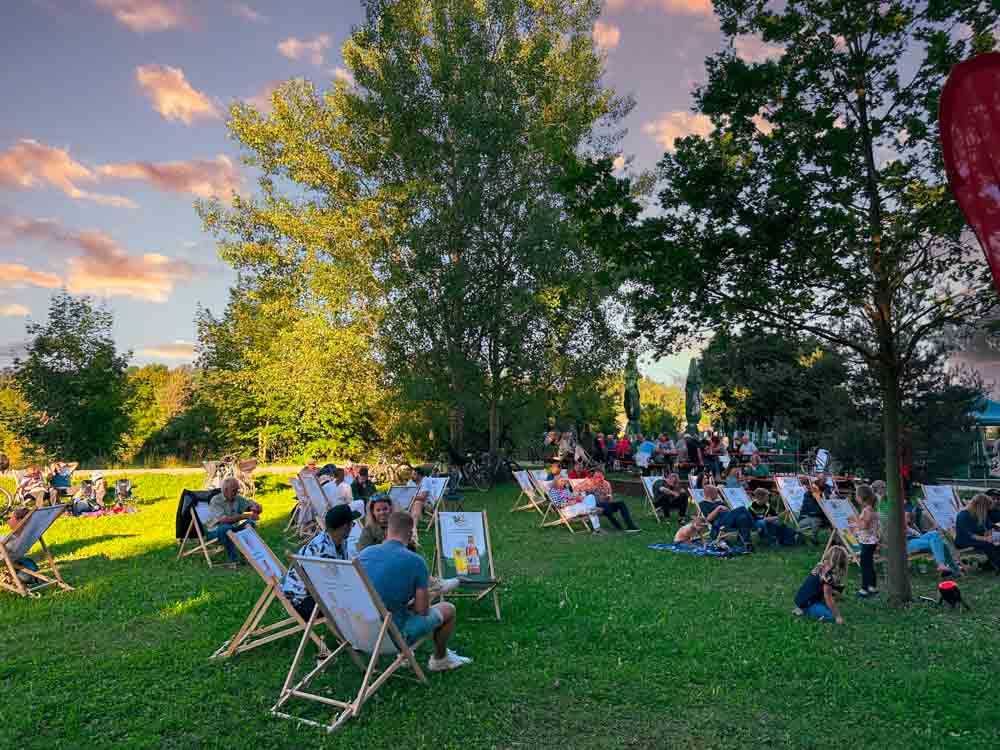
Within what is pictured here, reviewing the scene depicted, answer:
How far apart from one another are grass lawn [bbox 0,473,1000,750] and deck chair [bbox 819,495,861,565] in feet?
2.94

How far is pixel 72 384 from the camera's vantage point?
896 inches

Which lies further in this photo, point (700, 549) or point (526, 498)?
point (526, 498)

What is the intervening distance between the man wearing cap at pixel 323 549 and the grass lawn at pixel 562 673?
1.44 feet

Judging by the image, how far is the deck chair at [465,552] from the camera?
7.39 metres

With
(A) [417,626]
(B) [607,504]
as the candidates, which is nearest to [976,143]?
(A) [417,626]

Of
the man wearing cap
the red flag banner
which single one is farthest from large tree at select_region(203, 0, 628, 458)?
the red flag banner

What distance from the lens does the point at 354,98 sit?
2136 cm

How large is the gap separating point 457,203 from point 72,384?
44.8 ft

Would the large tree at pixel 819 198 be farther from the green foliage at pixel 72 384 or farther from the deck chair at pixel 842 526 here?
the green foliage at pixel 72 384

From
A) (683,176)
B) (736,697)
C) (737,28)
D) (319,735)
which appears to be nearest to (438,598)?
(319,735)

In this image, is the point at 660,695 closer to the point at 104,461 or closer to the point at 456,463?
the point at 456,463

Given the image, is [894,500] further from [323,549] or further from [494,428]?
[494,428]

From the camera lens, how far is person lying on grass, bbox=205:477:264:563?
9852 mm

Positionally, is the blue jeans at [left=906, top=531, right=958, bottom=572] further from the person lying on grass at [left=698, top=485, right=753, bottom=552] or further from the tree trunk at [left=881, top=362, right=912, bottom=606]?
the person lying on grass at [left=698, top=485, right=753, bottom=552]
